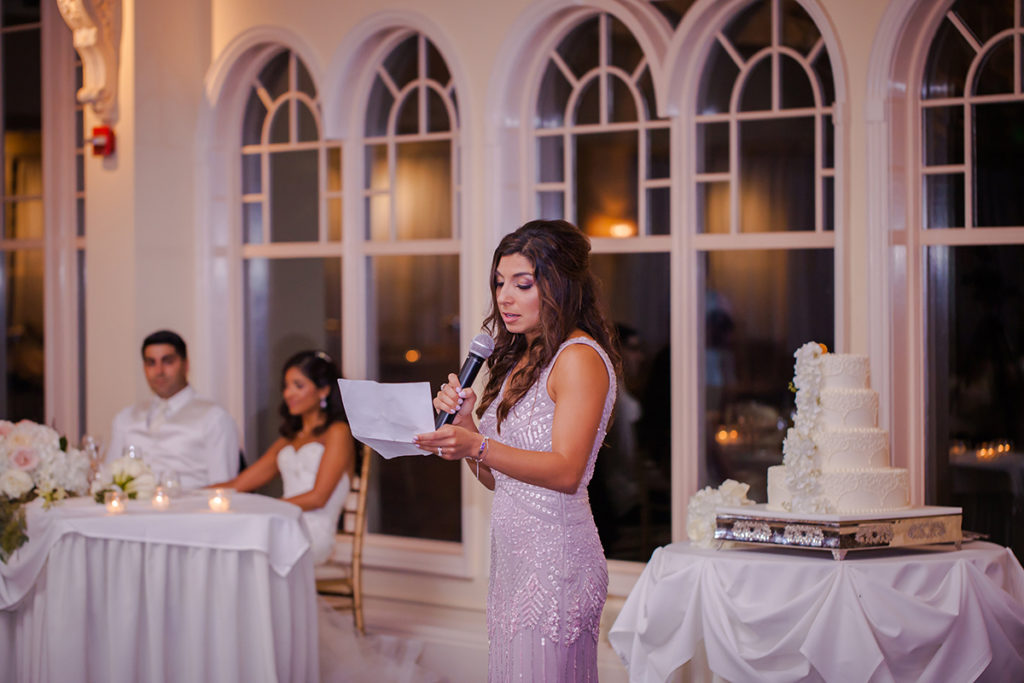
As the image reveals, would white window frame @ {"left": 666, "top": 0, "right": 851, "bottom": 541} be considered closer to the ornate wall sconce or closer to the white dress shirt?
the white dress shirt

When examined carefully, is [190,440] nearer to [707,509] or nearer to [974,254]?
[707,509]

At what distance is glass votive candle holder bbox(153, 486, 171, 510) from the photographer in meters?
4.50

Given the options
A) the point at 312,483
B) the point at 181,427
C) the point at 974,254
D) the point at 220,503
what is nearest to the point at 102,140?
the point at 181,427

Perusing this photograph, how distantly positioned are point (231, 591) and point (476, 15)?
3.20 metres

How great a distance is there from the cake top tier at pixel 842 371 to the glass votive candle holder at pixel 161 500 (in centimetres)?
254

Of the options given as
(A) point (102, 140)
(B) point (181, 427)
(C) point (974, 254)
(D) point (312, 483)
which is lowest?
(D) point (312, 483)

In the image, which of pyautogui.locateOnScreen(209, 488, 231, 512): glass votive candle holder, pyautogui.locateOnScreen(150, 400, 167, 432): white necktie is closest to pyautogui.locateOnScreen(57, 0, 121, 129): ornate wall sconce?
pyautogui.locateOnScreen(150, 400, 167, 432): white necktie

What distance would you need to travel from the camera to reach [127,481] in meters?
4.66

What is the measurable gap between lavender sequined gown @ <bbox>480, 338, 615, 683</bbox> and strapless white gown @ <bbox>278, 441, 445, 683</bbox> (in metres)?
2.37

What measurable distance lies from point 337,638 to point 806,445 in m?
2.45

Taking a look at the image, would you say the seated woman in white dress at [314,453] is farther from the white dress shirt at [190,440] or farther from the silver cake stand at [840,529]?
the silver cake stand at [840,529]

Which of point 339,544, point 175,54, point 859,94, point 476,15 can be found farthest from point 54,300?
point 859,94

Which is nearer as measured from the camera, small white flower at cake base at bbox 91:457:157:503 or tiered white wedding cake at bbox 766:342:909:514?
tiered white wedding cake at bbox 766:342:909:514

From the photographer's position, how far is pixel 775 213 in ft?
17.5
